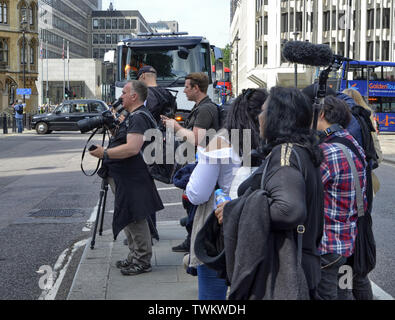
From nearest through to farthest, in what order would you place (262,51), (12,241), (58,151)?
(12,241) → (58,151) → (262,51)

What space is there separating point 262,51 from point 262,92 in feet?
245

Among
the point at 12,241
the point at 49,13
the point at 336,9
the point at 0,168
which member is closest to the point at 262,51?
the point at 336,9

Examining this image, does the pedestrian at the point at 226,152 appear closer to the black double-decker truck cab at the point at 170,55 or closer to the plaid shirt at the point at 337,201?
the plaid shirt at the point at 337,201

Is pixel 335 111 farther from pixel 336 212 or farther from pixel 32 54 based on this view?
pixel 32 54

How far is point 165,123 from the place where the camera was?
18.7 ft

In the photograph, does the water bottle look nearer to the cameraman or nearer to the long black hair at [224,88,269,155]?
the long black hair at [224,88,269,155]

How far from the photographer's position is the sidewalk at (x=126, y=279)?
5238 millimetres

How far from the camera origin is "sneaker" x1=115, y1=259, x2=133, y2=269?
6070 mm

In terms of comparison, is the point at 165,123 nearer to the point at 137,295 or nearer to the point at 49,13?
the point at 137,295

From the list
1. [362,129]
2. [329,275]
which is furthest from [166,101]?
[329,275]

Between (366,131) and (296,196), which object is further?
(366,131)

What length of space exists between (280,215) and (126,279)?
3174 mm

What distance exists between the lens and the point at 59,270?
Result: 6.54m

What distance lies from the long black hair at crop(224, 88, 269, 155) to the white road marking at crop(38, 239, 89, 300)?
8.77ft
